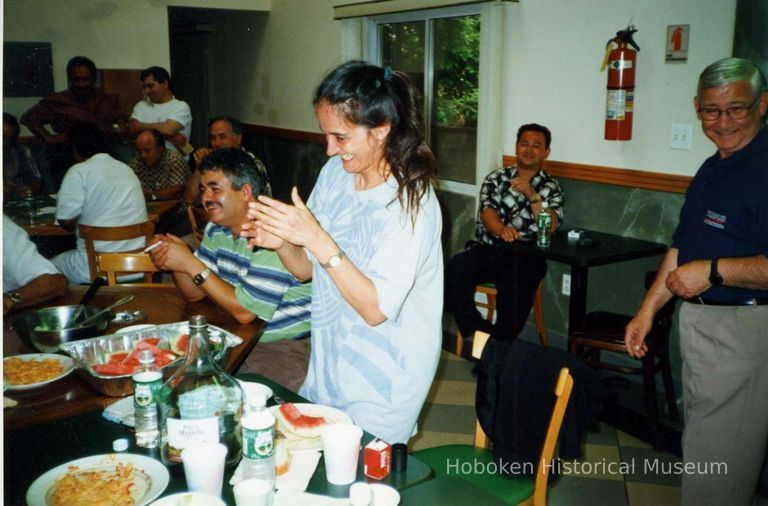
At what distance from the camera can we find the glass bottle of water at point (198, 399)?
1266 mm

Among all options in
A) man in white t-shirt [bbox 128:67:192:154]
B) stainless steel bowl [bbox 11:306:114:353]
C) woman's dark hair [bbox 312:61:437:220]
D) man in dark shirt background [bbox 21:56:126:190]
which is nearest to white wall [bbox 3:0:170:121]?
man in dark shirt background [bbox 21:56:126:190]

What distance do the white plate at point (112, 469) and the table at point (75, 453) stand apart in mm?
26

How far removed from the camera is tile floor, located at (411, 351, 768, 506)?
260cm

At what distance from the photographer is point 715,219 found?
2.11 meters

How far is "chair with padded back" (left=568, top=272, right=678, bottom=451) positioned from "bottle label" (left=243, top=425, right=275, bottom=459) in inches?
80.5

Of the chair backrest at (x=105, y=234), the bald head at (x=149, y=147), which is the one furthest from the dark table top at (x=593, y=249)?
the bald head at (x=149, y=147)

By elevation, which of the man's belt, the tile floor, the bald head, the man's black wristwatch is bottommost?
the tile floor

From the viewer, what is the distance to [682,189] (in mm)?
3332

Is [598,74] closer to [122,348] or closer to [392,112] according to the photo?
[392,112]

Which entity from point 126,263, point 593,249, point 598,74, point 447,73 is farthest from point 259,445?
point 447,73

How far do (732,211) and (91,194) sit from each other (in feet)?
10.3

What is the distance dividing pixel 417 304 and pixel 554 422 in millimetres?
476

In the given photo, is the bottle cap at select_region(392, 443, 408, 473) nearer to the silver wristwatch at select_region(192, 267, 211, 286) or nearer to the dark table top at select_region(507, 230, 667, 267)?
the silver wristwatch at select_region(192, 267, 211, 286)

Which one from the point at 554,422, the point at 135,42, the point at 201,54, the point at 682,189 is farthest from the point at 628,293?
the point at 201,54
